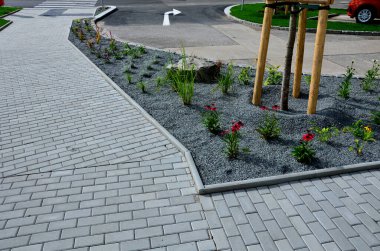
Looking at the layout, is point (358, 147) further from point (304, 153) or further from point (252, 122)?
point (252, 122)

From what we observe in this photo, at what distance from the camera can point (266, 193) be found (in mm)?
4652

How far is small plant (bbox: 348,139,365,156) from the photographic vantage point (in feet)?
17.7

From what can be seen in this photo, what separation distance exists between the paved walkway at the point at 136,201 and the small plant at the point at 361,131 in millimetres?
850

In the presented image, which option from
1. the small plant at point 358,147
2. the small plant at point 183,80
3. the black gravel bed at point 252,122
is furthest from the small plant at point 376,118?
the small plant at point 183,80

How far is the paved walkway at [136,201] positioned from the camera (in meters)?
3.89

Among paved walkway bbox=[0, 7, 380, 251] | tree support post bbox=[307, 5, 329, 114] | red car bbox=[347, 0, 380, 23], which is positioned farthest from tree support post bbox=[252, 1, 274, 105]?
red car bbox=[347, 0, 380, 23]

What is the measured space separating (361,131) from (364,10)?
41.0 ft

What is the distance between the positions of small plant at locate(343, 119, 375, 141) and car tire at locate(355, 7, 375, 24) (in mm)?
12078

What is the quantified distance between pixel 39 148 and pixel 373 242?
15.5 feet

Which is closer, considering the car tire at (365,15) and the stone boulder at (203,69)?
the stone boulder at (203,69)

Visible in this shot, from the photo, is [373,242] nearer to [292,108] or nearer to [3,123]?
[292,108]

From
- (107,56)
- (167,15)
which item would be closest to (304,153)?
(107,56)

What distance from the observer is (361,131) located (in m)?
5.89

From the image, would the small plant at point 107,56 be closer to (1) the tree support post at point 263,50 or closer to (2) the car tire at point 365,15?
(1) the tree support post at point 263,50
